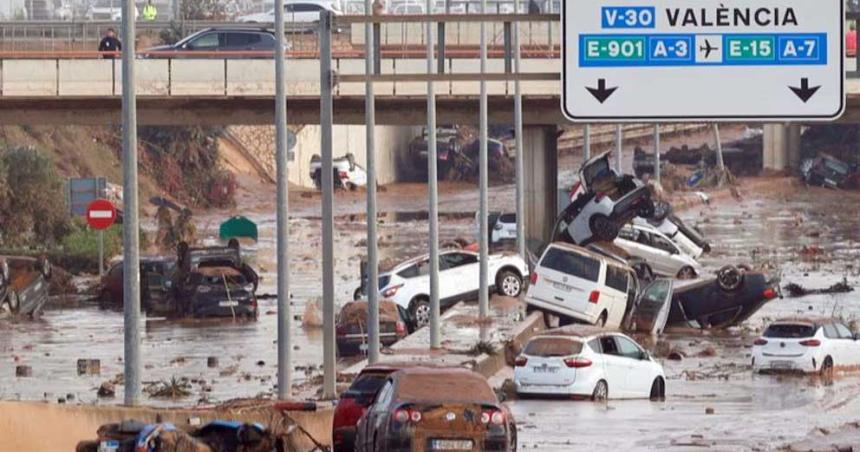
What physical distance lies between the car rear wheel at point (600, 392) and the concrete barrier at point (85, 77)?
980 inches

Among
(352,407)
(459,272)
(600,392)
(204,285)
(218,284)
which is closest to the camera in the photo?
(352,407)

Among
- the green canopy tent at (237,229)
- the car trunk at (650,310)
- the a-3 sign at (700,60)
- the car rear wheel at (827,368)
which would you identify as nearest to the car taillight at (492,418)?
the a-3 sign at (700,60)

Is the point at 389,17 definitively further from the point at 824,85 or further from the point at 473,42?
the point at 473,42

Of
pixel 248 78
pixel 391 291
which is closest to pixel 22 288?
pixel 248 78

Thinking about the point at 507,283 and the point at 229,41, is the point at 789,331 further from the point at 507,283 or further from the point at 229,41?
the point at 229,41

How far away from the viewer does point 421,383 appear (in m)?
22.8

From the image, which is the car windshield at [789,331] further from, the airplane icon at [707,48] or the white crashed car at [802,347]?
the airplane icon at [707,48]

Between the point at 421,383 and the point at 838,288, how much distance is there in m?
42.4

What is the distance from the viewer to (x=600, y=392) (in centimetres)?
3719

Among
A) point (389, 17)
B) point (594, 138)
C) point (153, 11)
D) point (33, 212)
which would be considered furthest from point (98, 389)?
point (594, 138)

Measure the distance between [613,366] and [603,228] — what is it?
21.5m

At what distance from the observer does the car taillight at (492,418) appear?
2216cm

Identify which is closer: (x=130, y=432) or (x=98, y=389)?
(x=130, y=432)

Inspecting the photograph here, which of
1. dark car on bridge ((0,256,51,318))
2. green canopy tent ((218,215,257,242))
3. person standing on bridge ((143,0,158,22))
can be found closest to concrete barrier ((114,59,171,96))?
dark car on bridge ((0,256,51,318))
